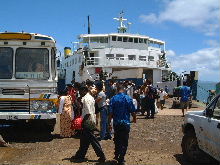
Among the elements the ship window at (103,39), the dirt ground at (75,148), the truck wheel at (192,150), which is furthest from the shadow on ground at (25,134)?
the ship window at (103,39)

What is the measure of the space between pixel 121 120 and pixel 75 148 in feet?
8.17

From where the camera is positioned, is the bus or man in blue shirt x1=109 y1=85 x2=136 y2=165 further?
the bus

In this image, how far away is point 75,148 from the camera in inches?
353

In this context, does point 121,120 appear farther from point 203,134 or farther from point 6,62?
point 6,62

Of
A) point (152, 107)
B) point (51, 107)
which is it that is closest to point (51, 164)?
point (51, 107)

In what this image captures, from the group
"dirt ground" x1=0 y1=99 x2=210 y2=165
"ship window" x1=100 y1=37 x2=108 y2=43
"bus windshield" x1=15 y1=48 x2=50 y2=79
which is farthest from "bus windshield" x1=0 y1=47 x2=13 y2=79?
"ship window" x1=100 y1=37 x2=108 y2=43

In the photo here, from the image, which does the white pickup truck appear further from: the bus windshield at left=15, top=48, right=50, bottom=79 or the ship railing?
the ship railing

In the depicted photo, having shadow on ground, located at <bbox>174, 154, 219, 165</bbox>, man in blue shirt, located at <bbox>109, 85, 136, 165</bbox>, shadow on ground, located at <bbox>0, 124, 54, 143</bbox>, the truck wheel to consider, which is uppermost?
man in blue shirt, located at <bbox>109, 85, 136, 165</bbox>

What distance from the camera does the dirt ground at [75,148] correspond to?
7.70 meters

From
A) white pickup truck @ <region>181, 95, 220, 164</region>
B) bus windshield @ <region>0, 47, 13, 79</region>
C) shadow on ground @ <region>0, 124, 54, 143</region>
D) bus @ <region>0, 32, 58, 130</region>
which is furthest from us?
shadow on ground @ <region>0, 124, 54, 143</region>

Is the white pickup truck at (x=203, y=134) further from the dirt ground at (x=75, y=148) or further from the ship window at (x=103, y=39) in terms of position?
the ship window at (x=103, y=39)

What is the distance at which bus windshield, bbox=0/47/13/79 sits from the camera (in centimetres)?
1012

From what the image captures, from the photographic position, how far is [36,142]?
10.1 metres

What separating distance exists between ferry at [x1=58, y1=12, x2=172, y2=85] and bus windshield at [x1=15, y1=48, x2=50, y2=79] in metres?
21.5
